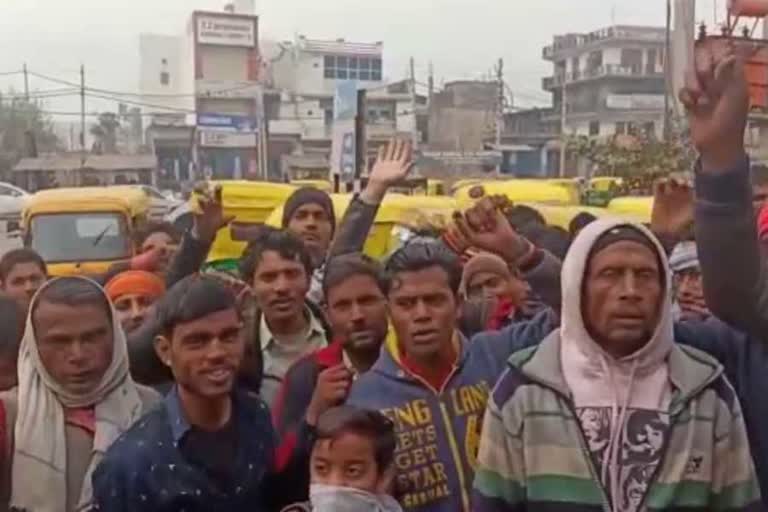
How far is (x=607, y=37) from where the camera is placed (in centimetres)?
5338

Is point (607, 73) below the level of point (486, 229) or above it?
above

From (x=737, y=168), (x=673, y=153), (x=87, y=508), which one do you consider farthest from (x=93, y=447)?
(x=673, y=153)

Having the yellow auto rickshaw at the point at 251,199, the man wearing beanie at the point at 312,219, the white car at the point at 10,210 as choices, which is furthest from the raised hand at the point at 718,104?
the white car at the point at 10,210

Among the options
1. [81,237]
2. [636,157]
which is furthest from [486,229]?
[636,157]

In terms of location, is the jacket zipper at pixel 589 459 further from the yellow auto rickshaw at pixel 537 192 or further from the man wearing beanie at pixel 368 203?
the yellow auto rickshaw at pixel 537 192

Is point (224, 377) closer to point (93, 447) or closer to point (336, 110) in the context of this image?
point (93, 447)

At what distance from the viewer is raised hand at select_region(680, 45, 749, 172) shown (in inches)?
84.2

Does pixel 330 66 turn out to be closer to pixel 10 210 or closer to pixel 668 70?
pixel 10 210

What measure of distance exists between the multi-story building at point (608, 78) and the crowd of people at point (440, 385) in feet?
152

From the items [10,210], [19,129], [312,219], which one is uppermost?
[19,129]

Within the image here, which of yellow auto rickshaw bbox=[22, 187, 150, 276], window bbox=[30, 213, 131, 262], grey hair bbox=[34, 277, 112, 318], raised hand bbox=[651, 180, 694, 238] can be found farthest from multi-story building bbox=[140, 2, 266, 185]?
grey hair bbox=[34, 277, 112, 318]

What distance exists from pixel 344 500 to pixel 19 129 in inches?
2331

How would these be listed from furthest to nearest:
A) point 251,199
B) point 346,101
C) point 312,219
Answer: point 346,101 < point 251,199 < point 312,219

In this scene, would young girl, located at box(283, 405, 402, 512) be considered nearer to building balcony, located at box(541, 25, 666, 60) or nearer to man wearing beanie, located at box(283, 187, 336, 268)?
man wearing beanie, located at box(283, 187, 336, 268)
